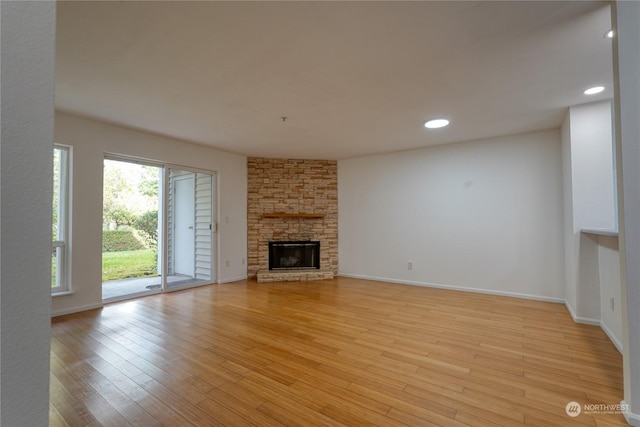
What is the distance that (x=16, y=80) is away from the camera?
578mm

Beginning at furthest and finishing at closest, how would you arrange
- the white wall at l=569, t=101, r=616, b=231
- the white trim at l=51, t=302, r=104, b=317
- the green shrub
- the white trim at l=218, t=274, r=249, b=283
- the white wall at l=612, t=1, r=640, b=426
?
the white trim at l=218, t=274, r=249, b=283 → the green shrub → the white trim at l=51, t=302, r=104, b=317 → the white wall at l=569, t=101, r=616, b=231 → the white wall at l=612, t=1, r=640, b=426

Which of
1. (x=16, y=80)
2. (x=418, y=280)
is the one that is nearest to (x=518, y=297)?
(x=418, y=280)

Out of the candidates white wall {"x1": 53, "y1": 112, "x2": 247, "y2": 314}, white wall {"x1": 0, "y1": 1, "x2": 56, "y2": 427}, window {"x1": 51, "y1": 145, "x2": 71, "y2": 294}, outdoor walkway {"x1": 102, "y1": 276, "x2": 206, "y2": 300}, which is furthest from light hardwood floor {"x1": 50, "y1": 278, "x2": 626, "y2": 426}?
white wall {"x1": 0, "y1": 1, "x2": 56, "y2": 427}

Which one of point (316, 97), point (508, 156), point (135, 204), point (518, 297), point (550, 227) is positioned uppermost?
point (316, 97)

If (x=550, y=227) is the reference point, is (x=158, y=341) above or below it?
below

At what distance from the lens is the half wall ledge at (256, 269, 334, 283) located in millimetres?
5246

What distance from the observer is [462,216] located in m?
4.55

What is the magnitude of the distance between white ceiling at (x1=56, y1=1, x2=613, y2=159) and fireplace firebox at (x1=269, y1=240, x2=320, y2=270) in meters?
2.65

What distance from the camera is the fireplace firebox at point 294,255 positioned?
5672mm

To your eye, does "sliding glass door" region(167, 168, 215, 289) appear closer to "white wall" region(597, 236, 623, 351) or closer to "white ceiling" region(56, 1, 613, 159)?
"white ceiling" region(56, 1, 613, 159)

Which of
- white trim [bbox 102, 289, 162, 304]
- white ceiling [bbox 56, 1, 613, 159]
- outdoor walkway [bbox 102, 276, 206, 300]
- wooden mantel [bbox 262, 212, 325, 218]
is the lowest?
white trim [bbox 102, 289, 162, 304]

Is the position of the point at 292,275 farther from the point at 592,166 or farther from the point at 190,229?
the point at 592,166

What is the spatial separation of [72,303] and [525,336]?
511cm

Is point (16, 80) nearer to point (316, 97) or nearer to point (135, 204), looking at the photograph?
point (316, 97)
